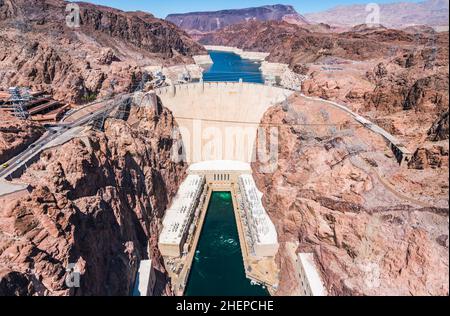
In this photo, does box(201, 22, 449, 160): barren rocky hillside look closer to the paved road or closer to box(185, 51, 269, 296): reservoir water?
box(185, 51, 269, 296): reservoir water

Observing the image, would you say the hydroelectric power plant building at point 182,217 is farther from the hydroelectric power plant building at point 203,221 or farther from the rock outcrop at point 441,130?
the rock outcrop at point 441,130

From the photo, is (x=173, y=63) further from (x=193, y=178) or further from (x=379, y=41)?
(x=193, y=178)

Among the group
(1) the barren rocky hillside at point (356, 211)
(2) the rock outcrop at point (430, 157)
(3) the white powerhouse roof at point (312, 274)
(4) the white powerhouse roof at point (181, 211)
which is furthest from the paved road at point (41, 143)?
(2) the rock outcrop at point (430, 157)

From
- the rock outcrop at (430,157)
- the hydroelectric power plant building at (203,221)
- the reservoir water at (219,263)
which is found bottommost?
the reservoir water at (219,263)

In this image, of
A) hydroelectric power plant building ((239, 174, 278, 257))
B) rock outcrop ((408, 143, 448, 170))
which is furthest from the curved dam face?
rock outcrop ((408, 143, 448, 170))

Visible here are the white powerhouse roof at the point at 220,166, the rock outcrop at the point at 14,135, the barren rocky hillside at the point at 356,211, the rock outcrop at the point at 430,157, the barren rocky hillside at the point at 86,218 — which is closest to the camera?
the barren rocky hillside at the point at 86,218

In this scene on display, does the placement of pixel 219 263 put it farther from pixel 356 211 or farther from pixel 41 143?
pixel 41 143
